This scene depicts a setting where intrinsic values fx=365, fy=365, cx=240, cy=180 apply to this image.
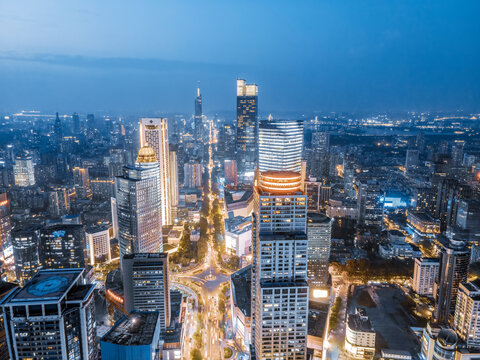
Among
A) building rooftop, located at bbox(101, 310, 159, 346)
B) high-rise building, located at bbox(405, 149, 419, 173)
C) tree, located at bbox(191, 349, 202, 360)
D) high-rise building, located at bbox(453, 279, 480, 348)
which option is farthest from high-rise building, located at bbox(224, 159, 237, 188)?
building rooftop, located at bbox(101, 310, 159, 346)

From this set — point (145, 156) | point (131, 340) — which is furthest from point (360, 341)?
point (145, 156)

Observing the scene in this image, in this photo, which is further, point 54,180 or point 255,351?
point 54,180

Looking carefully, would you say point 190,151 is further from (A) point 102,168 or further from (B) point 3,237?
(B) point 3,237

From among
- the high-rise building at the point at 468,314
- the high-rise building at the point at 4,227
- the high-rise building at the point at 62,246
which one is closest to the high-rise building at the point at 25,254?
the high-rise building at the point at 62,246

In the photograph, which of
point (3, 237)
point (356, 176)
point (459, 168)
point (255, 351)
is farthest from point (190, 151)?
point (255, 351)

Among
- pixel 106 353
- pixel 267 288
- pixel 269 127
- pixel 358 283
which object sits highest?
pixel 269 127

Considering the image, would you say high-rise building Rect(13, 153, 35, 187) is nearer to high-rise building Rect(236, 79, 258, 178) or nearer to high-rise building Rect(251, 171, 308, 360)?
high-rise building Rect(236, 79, 258, 178)
